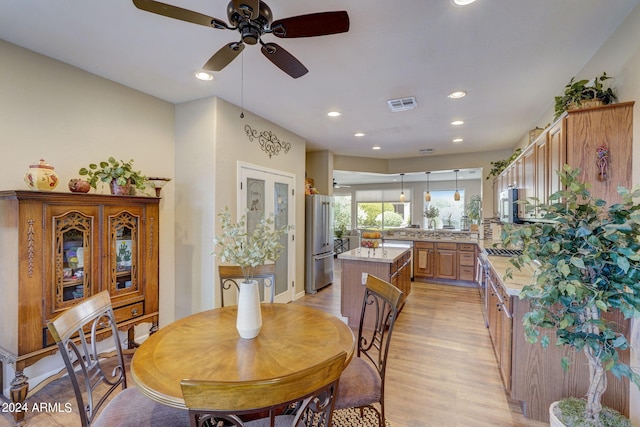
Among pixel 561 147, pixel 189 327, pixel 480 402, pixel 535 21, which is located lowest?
pixel 480 402

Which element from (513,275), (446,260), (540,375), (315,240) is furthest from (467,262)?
(540,375)

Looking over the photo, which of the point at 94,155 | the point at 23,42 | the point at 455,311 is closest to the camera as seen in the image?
the point at 23,42

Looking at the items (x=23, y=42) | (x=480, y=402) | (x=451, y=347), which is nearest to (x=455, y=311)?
(x=451, y=347)

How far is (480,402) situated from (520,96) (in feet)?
9.97

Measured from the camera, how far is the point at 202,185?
3260mm

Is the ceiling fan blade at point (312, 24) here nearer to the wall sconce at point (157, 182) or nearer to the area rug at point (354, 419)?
the wall sconce at point (157, 182)

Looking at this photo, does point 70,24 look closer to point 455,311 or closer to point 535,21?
point 535,21

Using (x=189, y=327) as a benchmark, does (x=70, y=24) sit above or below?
above

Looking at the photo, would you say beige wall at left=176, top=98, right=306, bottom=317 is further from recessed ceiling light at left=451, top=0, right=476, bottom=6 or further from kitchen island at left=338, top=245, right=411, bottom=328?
recessed ceiling light at left=451, top=0, right=476, bottom=6

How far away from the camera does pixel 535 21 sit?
1905 mm

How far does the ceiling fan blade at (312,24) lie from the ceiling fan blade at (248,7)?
0.16 m

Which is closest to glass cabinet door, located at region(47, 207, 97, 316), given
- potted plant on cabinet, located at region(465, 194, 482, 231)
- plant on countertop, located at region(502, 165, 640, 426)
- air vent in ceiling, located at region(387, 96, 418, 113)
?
plant on countertop, located at region(502, 165, 640, 426)

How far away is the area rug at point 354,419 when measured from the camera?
78.5 inches

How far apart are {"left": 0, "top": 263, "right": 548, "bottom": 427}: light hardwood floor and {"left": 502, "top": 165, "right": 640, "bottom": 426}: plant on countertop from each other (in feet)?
2.50
